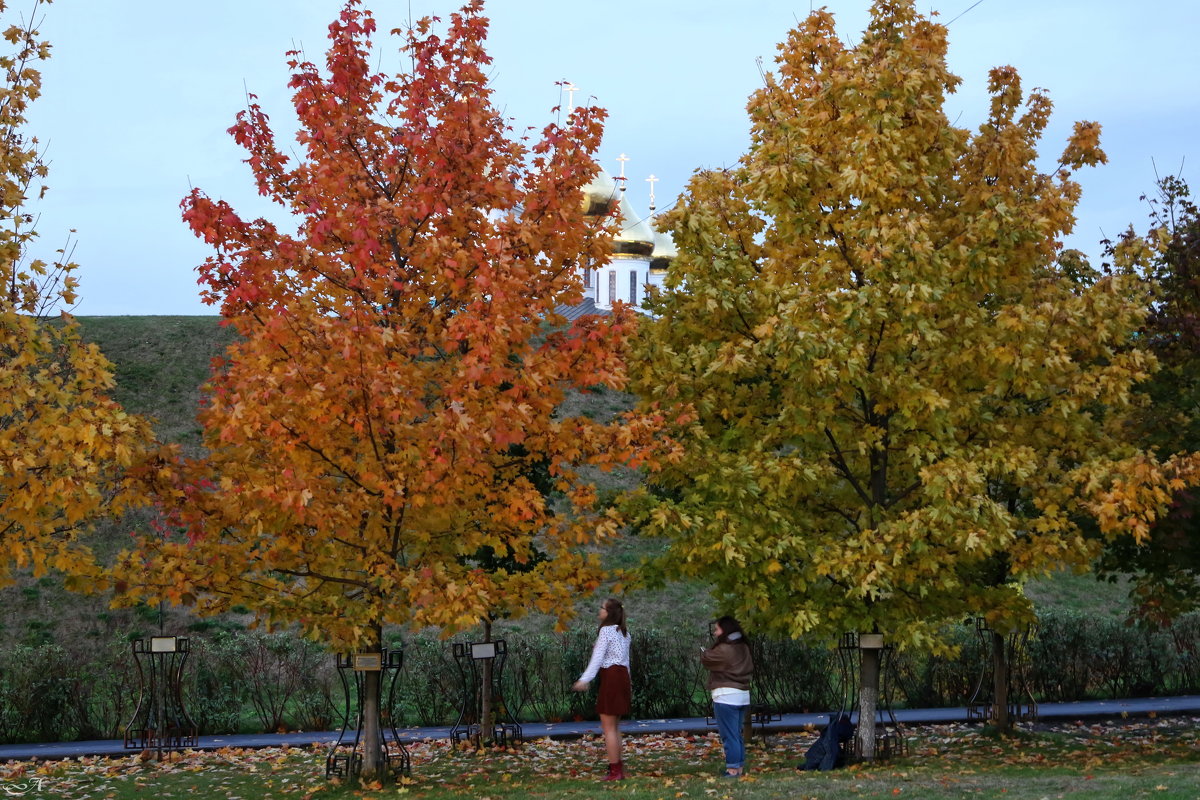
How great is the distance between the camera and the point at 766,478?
1220cm

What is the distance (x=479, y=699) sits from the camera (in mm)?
18125

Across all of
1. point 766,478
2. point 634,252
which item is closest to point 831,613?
point 766,478

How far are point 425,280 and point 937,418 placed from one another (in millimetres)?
4845

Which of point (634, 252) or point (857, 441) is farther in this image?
point (634, 252)

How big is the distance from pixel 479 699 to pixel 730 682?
7.16 m

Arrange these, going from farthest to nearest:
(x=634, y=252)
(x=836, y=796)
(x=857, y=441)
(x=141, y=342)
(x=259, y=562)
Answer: (x=634, y=252), (x=141, y=342), (x=857, y=441), (x=259, y=562), (x=836, y=796)

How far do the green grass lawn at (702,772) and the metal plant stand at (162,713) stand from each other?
1.54 feet

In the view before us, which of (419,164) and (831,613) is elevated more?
(419,164)

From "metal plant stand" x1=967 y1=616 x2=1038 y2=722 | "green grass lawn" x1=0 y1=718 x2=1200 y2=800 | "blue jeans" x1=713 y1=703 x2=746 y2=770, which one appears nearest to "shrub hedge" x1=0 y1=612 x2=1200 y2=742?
"metal plant stand" x1=967 y1=616 x2=1038 y2=722

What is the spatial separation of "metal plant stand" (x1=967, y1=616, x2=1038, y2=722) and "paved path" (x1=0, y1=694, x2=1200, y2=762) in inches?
11.7

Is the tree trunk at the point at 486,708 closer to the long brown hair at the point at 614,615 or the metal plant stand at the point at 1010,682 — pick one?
the long brown hair at the point at 614,615

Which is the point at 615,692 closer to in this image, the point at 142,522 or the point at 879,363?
the point at 879,363

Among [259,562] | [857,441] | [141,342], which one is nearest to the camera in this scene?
[259,562]

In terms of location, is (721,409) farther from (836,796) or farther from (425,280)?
(836,796)
